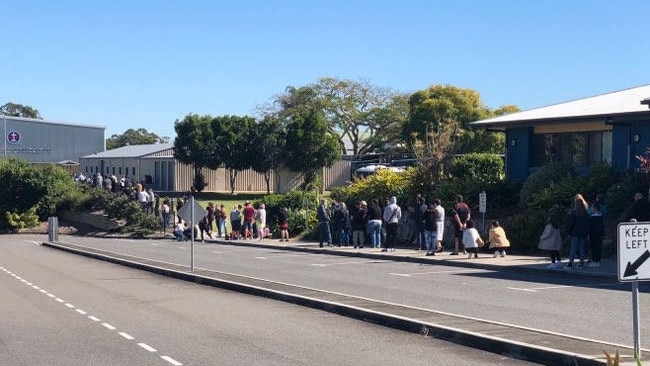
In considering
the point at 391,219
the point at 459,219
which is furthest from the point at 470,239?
the point at 391,219

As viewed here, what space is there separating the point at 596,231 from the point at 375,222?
34.8ft

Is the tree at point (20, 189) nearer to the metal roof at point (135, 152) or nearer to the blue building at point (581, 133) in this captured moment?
the metal roof at point (135, 152)

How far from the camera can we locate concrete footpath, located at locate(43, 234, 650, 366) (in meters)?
9.93

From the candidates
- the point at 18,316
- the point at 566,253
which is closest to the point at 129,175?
the point at 566,253

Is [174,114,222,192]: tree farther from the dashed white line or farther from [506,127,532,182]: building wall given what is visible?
the dashed white line

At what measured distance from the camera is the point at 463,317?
13.0 meters

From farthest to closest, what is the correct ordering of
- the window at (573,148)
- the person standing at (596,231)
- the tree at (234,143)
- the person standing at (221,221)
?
1. the tree at (234,143)
2. the person standing at (221,221)
3. the window at (573,148)
4. the person standing at (596,231)

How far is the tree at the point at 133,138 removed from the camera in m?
144

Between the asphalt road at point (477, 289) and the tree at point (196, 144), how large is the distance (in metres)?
38.1

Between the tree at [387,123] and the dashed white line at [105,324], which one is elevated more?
the tree at [387,123]

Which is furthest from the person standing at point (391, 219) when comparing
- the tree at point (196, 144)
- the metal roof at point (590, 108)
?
the tree at point (196, 144)

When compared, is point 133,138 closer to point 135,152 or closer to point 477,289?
point 135,152

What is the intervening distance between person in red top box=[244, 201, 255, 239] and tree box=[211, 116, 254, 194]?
2635cm

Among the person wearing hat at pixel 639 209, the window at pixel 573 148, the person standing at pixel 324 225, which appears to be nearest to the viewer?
the person wearing hat at pixel 639 209
